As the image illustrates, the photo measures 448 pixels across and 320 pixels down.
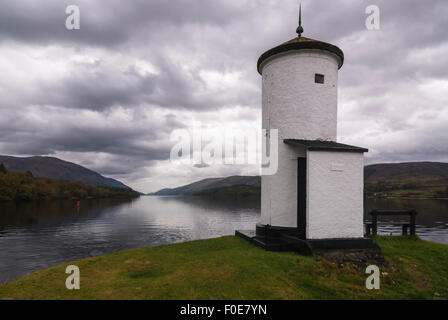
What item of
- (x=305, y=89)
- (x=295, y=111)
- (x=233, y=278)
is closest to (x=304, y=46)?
(x=305, y=89)

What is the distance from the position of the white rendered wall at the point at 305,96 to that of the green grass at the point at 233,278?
220 inches

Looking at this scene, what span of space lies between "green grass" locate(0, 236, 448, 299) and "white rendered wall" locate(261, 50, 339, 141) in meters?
5.59

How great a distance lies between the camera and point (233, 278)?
7.16 m

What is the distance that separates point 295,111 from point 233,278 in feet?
25.7

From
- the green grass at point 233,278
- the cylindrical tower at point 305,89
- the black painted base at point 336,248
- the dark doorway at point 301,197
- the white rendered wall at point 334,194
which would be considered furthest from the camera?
the cylindrical tower at point 305,89

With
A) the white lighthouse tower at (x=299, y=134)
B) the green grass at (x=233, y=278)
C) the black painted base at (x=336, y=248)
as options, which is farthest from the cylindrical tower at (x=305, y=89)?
the green grass at (x=233, y=278)

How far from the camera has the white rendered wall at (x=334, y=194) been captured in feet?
33.1

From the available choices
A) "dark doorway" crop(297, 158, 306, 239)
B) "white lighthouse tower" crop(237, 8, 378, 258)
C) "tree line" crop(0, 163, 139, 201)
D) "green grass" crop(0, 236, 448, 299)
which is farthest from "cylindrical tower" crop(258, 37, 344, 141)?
"tree line" crop(0, 163, 139, 201)

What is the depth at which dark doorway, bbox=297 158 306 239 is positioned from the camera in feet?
37.5

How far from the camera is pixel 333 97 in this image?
12109 mm

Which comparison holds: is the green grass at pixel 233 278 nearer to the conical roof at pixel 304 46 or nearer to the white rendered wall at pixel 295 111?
the white rendered wall at pixel 295 111
